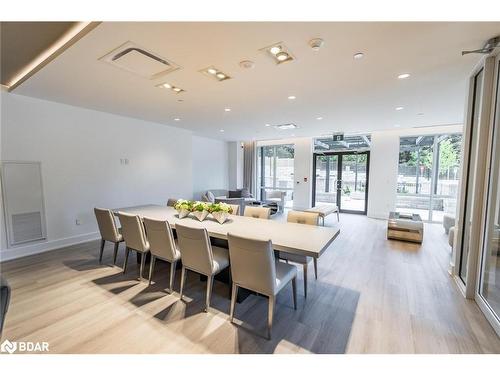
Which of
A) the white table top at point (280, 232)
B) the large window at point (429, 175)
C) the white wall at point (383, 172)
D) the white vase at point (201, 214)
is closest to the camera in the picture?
the white table top at point (280, 232)

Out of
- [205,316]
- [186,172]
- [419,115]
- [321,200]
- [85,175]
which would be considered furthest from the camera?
[321,200]

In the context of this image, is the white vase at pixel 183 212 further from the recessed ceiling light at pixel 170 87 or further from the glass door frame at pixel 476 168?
the glass door frame at pixel 476 168

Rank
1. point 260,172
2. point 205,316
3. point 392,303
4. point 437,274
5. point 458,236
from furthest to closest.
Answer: point 260,172, point 437,274, point 458,236, point 392,303, point 205,316

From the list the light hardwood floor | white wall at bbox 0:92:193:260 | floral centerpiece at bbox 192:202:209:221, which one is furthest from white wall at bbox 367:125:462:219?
white wall at bbox 0:92:193:260

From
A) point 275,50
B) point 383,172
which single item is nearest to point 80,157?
point 275,50

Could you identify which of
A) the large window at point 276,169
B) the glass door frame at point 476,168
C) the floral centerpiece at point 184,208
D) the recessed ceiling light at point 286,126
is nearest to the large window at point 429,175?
the recessed ceiling light at point 286,126

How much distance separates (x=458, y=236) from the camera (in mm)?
2930

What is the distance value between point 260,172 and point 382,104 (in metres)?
5.77

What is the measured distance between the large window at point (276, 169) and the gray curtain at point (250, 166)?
0.32 m

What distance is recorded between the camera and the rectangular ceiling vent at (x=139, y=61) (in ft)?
7.23

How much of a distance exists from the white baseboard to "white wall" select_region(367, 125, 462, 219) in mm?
7440

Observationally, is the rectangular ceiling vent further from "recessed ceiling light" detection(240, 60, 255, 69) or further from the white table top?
the white table top

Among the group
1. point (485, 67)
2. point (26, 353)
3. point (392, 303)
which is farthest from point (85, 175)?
point (485, 67)

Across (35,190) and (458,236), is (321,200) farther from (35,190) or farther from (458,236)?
(35,190)
